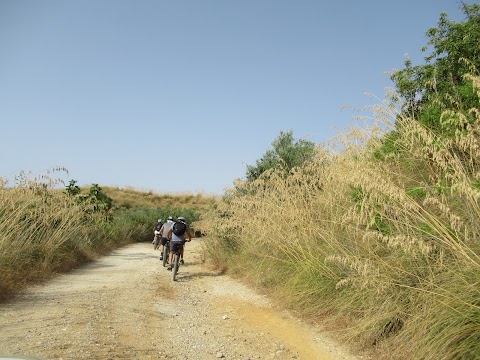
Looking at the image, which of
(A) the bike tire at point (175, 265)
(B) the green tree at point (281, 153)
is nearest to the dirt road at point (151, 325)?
(A) the bike tire at point (175, 265)

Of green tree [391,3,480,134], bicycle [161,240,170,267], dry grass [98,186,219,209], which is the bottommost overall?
bicycle [161,240,170,267]

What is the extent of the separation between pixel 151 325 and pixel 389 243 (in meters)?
3.90

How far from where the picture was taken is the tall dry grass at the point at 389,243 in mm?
3781

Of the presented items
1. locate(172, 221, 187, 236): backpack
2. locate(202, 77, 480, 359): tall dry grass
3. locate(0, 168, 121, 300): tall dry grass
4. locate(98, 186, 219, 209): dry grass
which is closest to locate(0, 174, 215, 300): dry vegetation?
locate(0, 168, 121, 300): tall dry grass

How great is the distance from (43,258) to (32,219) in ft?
4.49

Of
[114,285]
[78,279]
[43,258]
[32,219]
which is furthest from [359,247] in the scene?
[32,219]

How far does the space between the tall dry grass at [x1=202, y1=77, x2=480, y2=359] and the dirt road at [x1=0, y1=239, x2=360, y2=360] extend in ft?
1.93

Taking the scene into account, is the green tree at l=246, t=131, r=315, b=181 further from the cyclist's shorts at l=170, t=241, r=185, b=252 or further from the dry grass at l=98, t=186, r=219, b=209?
the dry grass at l=98, t=186, r=219, b=209

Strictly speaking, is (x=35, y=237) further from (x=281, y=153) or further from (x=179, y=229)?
(x=281, y=153)

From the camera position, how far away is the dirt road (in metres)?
4.82

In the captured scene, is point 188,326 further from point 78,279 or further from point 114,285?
point 78,279

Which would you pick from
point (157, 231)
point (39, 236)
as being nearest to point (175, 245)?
point (39, 236)

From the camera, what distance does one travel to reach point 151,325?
6008 millimetres

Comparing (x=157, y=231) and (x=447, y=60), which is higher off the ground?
(x=447, y=60)
